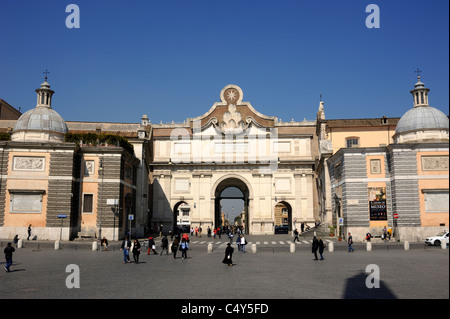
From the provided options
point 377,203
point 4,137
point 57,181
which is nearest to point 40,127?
point 57,181

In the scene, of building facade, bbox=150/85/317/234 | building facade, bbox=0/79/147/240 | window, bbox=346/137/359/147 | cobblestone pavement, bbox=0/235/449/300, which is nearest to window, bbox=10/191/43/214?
building facade, bbox=0/79/147/240

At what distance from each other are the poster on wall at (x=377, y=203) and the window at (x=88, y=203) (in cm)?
2656

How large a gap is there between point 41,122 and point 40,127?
575 mm

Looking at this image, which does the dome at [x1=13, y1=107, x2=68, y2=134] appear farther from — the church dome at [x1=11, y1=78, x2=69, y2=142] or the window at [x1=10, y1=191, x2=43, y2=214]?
the window at [x1=10, y1=191, x2=43, y2=214]

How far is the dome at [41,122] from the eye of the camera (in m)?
39.5

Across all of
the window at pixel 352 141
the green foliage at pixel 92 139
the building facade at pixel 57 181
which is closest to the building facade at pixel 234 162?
the window at pixel 352 141

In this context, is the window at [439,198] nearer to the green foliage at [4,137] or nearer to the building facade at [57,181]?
the building facade at [57,181]

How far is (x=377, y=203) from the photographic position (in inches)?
1383

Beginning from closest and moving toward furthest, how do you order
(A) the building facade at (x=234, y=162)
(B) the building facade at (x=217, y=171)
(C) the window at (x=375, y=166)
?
(B) the building facade at (x=217, y=171), (C) the window at (x=375, y=166), (A) the building facade at (x=234, y=162)

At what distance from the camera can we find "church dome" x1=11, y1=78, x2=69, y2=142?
39.3 m

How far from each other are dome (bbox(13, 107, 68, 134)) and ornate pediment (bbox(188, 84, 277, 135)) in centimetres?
2532

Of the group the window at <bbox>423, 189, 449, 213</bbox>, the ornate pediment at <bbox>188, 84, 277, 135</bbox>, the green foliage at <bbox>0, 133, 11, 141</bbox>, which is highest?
the ornate pediment at <bbox>188, 84, 277, 135</bbox>
